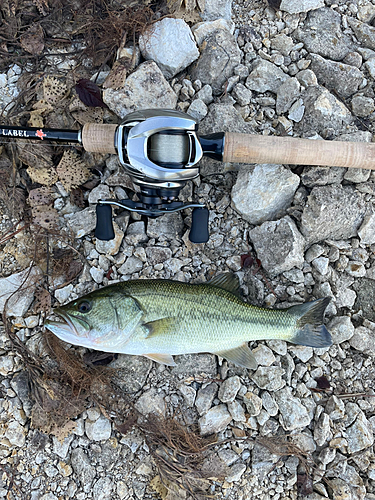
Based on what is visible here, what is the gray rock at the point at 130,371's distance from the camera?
301 cm

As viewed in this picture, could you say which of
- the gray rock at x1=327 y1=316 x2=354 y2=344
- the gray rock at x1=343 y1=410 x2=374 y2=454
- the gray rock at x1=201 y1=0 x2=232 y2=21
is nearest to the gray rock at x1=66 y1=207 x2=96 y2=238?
the gray rock at x1=201 y1=0 x2=232 y2=21

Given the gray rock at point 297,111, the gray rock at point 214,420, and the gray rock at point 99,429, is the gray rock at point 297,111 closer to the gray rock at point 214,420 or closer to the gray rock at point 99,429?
the gray rock at point 214,420

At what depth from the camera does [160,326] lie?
2.69m

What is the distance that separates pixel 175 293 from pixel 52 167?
5.21 ft

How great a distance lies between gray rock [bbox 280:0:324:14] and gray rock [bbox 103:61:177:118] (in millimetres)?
1351

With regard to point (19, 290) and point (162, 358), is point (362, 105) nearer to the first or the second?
point (162, 358)

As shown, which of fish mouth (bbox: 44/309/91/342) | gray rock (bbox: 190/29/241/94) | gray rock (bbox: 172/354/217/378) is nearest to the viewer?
fish mouth (bbox: 44/309/91/342)

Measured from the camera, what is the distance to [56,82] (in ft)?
10.3

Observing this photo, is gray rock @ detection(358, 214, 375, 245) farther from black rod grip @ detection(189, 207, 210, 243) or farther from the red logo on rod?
the red logo on rod

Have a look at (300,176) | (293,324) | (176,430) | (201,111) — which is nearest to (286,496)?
(176,430)

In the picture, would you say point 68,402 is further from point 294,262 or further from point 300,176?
point 300,176

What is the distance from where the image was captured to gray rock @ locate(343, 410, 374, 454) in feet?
9.57

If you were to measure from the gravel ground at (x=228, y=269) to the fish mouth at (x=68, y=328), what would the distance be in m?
0.53

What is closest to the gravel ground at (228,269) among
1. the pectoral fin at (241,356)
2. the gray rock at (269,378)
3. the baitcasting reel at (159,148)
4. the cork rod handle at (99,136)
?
the gray rock at (269,378)
